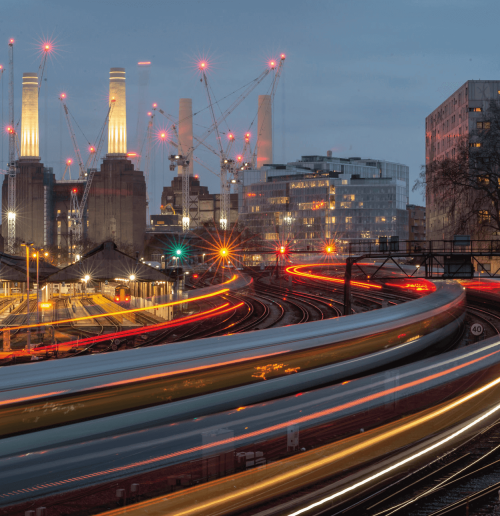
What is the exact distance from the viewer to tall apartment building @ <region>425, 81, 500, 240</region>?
307 ft

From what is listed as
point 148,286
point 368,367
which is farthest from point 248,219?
point 368,367

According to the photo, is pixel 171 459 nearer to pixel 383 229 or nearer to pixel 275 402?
pixel 275 402

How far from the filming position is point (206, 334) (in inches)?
1270

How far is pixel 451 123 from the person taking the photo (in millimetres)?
102188

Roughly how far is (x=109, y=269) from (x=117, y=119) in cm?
14627

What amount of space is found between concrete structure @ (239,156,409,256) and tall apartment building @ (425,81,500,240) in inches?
1808

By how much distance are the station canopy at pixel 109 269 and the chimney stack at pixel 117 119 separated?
444ft

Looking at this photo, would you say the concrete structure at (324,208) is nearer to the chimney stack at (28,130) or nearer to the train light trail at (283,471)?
the chimney stack at (28,130)

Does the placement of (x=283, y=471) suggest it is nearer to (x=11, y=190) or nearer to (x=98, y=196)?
(x=98, y=196)

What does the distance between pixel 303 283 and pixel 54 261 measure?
249ft

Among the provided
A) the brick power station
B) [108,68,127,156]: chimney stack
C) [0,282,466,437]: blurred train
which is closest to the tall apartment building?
[0,282,466,437]: blurred train

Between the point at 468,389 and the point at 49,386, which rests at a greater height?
the point at 49,386

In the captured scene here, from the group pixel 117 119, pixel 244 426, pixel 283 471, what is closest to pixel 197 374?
pixel 244 426

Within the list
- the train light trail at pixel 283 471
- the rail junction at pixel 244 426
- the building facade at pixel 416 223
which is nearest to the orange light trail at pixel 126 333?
the rail junction at pixel 244 426
